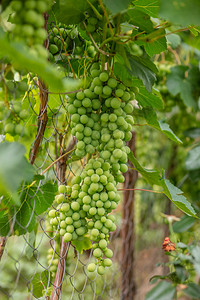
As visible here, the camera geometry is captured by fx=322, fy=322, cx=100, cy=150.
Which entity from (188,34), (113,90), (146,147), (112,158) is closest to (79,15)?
(113,90)

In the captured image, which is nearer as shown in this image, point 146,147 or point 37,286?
point 37,286

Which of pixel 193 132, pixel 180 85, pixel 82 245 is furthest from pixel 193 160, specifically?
pixel 82 245

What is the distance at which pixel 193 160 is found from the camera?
1.61 m

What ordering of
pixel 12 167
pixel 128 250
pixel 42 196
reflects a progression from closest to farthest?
pixel 12 167 → pixel 42 196 → pixel 128 250

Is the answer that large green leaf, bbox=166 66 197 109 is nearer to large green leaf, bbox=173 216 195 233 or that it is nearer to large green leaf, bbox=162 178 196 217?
large green leaf, bbox=173 216 195 233

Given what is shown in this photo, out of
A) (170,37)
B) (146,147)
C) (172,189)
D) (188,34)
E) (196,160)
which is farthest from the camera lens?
(146,147)

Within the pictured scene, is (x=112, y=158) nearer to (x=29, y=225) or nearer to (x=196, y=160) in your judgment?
(x=29, y=225)

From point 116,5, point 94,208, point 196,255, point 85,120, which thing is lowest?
point 196,255

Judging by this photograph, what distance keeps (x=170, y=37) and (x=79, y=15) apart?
88 centimetres

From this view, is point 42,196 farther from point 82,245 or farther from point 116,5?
point 116,5

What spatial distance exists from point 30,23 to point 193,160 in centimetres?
127

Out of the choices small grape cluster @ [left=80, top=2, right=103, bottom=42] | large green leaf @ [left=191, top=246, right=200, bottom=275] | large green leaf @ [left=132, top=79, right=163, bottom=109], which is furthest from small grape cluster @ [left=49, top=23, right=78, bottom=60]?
large green leaf @ [left=191, top=246, right=200, bottom=275]

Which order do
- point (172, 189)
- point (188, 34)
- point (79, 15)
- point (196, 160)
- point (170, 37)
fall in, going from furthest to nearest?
point (188, 34), point (196, 160), point (170, 37), point (172, 189), point (79, 15)

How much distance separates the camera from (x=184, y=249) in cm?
91
